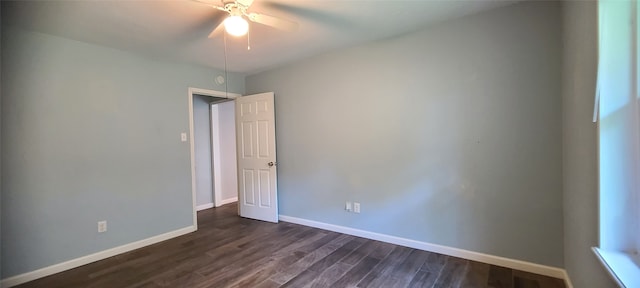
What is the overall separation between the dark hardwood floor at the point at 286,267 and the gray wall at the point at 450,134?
0.26 metres

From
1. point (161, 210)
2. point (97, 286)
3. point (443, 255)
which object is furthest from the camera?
point (161, 210)

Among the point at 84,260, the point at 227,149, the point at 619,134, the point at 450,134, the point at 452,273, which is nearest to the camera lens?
the point at 619,134

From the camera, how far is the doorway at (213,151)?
506 centimetres

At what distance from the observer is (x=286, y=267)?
8.52 ft

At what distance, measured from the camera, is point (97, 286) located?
2367 millimetres

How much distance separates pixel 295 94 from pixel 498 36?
2.42 m

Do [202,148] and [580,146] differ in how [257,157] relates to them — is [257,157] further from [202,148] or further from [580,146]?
[580,146]

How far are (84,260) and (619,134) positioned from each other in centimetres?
426

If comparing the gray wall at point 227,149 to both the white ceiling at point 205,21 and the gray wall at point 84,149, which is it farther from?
the white ceiling at point 205,21

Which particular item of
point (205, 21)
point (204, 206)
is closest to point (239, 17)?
point (205, 21)

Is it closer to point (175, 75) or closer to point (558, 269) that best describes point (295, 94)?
point (175, 75)

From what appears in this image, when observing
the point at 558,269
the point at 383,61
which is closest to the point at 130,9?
the point at 383,61

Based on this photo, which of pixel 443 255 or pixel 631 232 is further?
pixel 443 255

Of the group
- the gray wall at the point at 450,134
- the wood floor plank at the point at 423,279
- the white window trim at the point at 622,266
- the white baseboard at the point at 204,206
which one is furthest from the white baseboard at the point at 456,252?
the white baseboard at the point at 204,206
